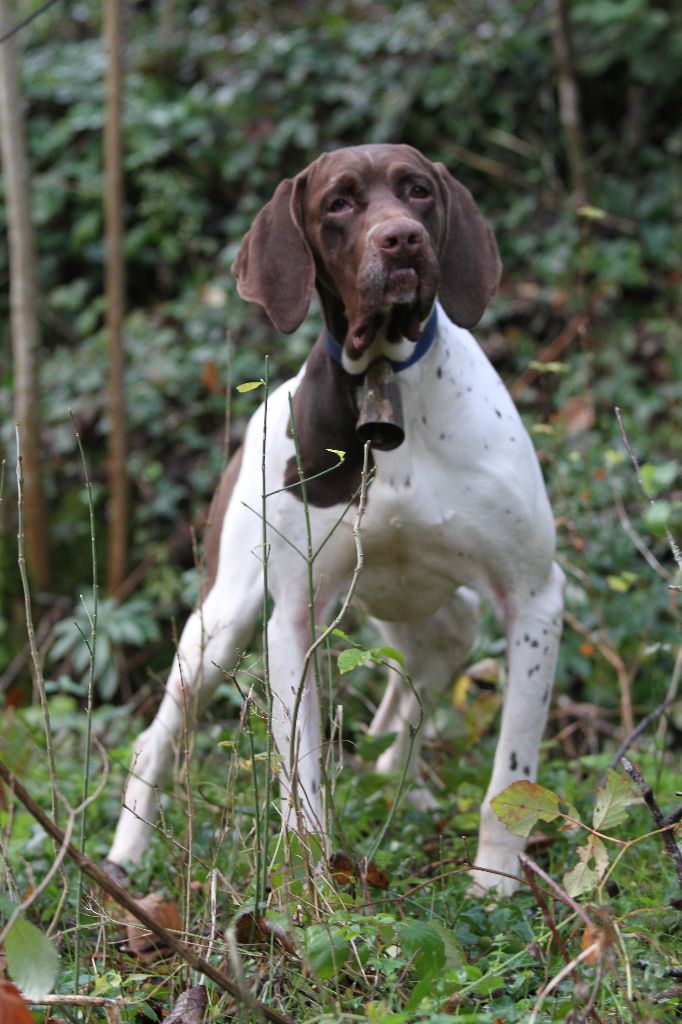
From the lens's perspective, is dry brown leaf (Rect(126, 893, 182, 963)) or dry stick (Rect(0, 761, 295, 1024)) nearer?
dry stick (Rect(0, 761, 295, 1024))

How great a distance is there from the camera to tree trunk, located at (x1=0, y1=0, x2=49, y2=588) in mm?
5766

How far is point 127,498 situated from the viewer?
6.95 meters

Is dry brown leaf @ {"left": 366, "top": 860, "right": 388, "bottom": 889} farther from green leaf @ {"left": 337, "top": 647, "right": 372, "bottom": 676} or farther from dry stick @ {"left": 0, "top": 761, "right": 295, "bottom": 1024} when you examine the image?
dry stick @ {"left": 0, "top": 761, "right": 295, "bottom": 1024}

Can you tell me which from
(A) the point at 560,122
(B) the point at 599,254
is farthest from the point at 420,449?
(A) the point at 560,122

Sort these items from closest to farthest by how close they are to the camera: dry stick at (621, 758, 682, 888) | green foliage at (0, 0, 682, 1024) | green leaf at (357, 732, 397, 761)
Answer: dry stick at (621, 758, 682, 888), green leaf at (357, 732, 397, 761), green foliage at (0, 0, 682, 1024)

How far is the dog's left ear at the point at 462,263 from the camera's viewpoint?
3.21 m

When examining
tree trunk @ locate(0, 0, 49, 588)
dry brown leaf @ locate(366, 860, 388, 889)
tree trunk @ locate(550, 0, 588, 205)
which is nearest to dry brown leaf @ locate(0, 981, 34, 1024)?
dry brown leaf @ locate(366, 860, 388, 889)

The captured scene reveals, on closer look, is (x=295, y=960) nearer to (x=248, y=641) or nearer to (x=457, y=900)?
(x=457, y=900)

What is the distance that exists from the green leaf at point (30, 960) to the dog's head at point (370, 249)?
1.61 metres

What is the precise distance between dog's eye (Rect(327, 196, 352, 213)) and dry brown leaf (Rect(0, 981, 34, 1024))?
1893 millimetres

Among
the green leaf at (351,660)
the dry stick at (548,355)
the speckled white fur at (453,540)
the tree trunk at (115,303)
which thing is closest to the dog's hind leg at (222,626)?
the speckled white fur at (453,540)

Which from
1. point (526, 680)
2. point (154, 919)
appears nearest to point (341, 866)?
point (154, 919)

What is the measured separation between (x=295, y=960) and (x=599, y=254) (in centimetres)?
584

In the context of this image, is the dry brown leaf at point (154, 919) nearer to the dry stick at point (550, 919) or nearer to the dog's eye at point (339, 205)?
the dry stick at point (550, 919)
